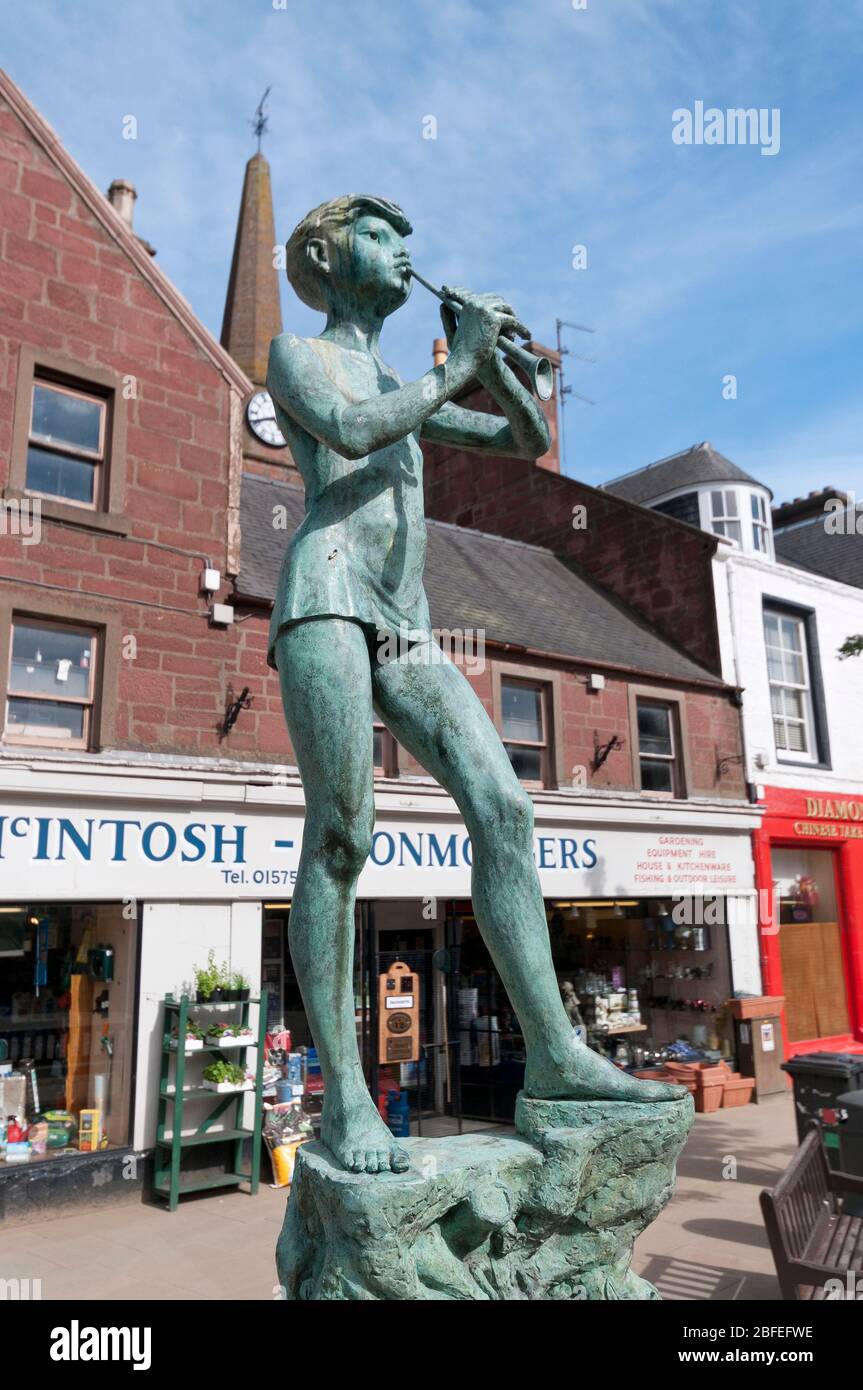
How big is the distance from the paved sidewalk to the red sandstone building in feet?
3.01

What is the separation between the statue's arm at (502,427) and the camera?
338 centimetres

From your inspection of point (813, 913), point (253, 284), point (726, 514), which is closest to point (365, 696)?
point (813, 913)

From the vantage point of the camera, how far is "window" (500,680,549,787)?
44.1 feet

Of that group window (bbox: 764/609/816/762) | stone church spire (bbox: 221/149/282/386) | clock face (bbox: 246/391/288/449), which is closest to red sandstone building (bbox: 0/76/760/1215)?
window (bbox: 764/609/816/762)

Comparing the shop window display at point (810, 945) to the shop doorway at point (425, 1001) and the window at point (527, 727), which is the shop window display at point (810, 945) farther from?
the shop doorway at point (425, 1001)

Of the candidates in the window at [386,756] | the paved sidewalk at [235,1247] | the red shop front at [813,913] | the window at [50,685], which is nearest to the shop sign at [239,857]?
the window at [386,756]

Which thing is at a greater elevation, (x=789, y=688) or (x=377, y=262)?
(x=789, y=688)

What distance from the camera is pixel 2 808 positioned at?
8898 mm

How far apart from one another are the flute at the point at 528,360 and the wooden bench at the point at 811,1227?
374 cm

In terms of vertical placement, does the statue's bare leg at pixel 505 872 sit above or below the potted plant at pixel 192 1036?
above

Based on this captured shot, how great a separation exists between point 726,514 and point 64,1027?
13.3m

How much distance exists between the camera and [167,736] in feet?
33.2

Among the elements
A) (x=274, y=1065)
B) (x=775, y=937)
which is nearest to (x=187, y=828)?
(x=274, y=1065)

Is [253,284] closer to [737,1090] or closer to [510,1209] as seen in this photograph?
[737,1090]
